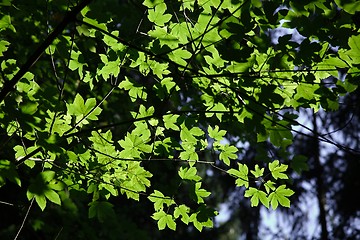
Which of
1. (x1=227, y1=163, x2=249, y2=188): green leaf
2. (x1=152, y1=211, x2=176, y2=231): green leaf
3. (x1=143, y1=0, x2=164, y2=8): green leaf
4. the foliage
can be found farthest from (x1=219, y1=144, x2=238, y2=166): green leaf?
(x1=143, y1=0, x2=164, y2=8): green leaf

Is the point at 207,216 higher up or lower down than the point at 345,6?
lower down

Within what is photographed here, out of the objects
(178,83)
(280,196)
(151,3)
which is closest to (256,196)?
(280,196)

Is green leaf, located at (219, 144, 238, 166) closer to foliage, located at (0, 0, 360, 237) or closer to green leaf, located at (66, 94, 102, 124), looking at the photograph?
foliage, located at (0, 0, 360, 237)

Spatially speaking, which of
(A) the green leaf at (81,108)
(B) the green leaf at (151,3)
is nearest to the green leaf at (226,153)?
(A) the green leaf at (81,108)

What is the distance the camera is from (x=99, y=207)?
2.11 m

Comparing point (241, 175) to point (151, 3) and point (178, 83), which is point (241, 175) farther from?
point (151, 3)

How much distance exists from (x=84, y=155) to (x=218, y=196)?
10.2 meters

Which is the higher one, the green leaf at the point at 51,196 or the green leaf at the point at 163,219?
the green leaf at the point at 163,219

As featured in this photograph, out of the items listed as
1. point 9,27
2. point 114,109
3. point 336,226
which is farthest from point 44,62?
point 336,226

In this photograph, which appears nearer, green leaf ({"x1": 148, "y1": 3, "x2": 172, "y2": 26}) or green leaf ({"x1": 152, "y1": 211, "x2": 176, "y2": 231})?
green leaf ({"x1": 148, "y1": 3, "x2": 172, "y2": 26})

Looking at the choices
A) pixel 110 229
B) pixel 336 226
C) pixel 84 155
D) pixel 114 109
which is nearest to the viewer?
pixel 84 155

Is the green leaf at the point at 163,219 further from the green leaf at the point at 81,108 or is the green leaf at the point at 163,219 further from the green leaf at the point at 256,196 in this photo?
the green leaf at the point at 81,108

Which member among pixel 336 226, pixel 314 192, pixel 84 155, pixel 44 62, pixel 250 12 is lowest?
pixel 84 155

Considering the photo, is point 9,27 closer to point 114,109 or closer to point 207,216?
point 207,216
